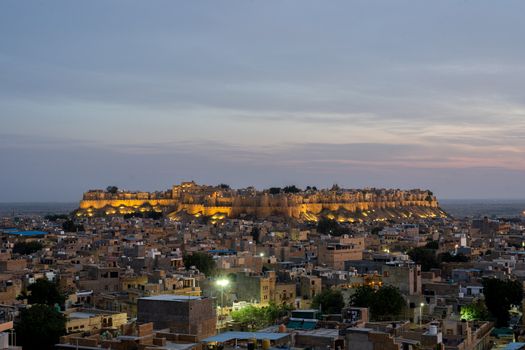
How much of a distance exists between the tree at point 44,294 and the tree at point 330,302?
776 cm

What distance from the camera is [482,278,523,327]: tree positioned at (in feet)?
83.0

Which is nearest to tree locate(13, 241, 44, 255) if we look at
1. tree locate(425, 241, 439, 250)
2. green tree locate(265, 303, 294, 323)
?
tree locate(425, 241, 439, 250)

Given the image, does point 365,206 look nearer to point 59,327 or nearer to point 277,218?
point 277,218

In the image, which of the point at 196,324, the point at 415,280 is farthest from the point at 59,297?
the point at 415,280

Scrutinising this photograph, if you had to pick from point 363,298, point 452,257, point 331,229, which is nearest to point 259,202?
point 331,229

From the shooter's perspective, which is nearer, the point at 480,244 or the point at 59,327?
the point at 59,327

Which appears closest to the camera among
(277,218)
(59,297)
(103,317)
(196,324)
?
(196,324)

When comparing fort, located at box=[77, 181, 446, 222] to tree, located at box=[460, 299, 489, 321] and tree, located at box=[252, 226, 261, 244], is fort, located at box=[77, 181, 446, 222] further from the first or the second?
tree, located at box=[460, 299, 489, 321]

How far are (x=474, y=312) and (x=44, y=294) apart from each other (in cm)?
1277

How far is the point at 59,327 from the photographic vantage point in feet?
64.2

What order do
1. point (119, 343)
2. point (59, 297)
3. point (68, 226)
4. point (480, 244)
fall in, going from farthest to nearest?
point (68, 226) < point (480, 244) < point (59, 297) < point (119, 343)

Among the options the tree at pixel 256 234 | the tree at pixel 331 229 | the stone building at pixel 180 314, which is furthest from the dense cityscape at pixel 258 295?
the tree at pixel 331 229

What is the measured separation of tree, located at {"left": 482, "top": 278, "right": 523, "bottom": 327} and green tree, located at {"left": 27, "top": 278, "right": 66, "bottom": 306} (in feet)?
42.0

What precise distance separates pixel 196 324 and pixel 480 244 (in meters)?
35.0
